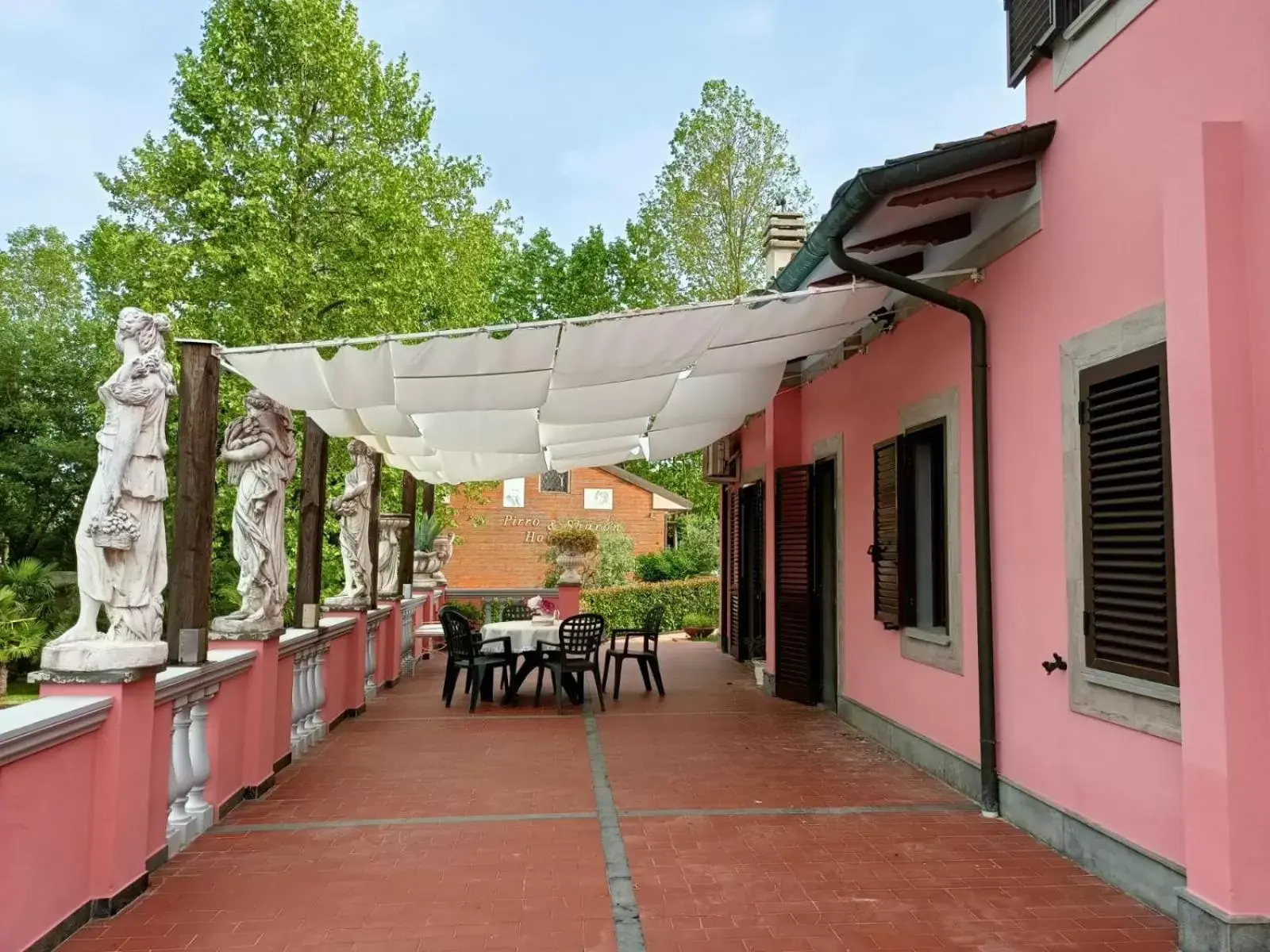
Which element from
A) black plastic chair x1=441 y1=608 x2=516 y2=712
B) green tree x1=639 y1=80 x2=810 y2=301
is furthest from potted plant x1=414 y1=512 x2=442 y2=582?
green tree x1=639 y1=80 x2=810 y2=301

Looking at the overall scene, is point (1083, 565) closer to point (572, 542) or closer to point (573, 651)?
point (573, 651)

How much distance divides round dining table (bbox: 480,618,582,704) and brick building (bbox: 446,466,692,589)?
58.0ft

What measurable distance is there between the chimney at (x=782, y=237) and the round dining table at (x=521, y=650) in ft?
14.7

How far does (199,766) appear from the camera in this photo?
14.5 ft

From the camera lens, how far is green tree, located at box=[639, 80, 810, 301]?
18.2m

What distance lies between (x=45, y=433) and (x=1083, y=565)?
2122 centimetres

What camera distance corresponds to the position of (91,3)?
47.9 feet

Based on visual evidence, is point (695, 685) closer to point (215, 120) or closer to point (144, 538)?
point (144, 538)

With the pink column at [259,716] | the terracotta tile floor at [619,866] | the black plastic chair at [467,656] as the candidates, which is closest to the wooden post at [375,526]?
the black plastic chair at [467,656]

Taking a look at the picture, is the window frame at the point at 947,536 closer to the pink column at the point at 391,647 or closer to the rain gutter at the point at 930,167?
the rain gutter at the point at 930,167

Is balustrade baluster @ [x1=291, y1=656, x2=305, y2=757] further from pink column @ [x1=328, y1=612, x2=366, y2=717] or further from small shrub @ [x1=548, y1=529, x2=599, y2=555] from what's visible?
small shrub @ [x1=548, y1=529, x2=599, y2=555]

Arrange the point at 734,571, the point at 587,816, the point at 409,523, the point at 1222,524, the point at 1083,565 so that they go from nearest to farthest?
the point at 1222,524 → the point at 1083,565 → the point at 587,816 → the point at 409,523 → the point at 734,571

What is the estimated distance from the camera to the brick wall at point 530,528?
2675cm

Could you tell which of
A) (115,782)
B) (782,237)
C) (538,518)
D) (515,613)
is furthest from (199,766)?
(538,518)
